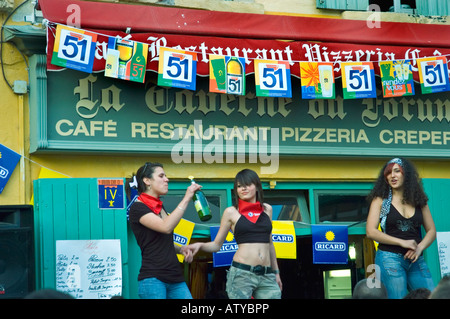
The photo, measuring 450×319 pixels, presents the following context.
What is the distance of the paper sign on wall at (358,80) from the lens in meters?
8.39

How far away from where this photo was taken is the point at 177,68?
781 centimetres

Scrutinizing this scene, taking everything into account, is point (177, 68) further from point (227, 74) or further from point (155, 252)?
point (155, 252)

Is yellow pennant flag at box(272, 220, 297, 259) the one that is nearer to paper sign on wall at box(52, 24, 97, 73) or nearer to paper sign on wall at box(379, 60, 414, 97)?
paper sign on wall at box(379, 60, 414, 97)

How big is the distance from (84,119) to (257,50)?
2.02 m

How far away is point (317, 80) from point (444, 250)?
8.31 feet

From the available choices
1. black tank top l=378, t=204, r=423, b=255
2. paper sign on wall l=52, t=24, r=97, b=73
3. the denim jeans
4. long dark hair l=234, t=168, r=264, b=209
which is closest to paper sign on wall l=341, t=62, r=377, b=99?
black tank top l=378, t=204, r=423, b=255

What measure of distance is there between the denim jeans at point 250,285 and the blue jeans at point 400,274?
1.06m

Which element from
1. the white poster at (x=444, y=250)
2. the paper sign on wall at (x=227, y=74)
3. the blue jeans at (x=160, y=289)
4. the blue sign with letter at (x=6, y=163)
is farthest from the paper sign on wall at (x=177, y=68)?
the white poster at (x=444, y=250)

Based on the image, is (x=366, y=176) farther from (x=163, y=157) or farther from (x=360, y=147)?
(x=163, y=157)

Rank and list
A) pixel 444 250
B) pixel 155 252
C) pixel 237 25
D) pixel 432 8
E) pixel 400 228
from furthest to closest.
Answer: pixel 432 8
pixel 444 250
pixel 237 25
pixel 400 228
pixel 155 252

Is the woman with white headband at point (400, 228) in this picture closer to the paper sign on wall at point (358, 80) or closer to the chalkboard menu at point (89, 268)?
the paper sign on wall at point (358, 80)

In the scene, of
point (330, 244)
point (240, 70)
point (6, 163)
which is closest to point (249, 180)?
point (240, 70)

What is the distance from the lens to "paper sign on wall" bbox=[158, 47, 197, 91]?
7.75 meters
